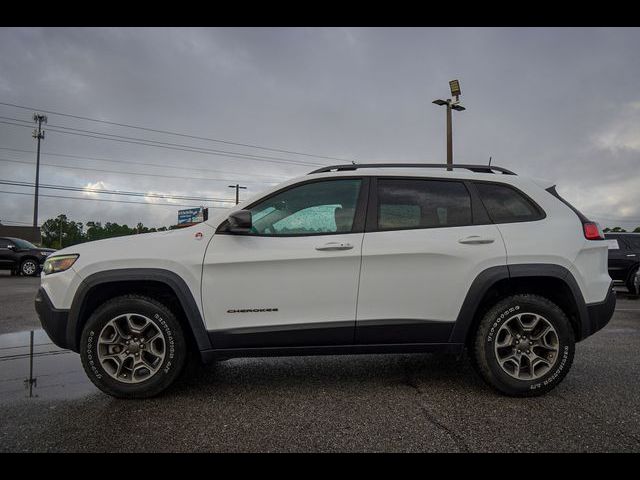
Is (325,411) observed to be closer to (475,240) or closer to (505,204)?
(475,240)

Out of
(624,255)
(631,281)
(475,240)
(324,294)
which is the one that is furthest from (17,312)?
(624,255)

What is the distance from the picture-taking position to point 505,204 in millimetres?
3475

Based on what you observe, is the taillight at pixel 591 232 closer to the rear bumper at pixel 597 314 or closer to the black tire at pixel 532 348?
the rear bumper at pixel 597 314

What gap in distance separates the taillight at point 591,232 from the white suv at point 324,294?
0.13ft

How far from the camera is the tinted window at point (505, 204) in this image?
11.2 ft

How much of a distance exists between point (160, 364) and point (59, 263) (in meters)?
1.13

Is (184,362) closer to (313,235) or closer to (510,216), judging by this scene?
(313,235)

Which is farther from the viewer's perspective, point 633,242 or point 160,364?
point 633,242

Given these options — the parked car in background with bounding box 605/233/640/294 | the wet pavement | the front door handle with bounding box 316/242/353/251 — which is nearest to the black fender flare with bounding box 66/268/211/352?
the front door handle with bounding box 316/242/353/251

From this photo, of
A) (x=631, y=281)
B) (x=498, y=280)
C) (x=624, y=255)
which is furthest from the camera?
(x=624, y=255)

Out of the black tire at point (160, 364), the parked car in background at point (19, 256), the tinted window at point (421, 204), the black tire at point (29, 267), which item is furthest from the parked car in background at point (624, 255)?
the black tire at point (29, 267)

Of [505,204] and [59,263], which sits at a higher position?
[505,204]
